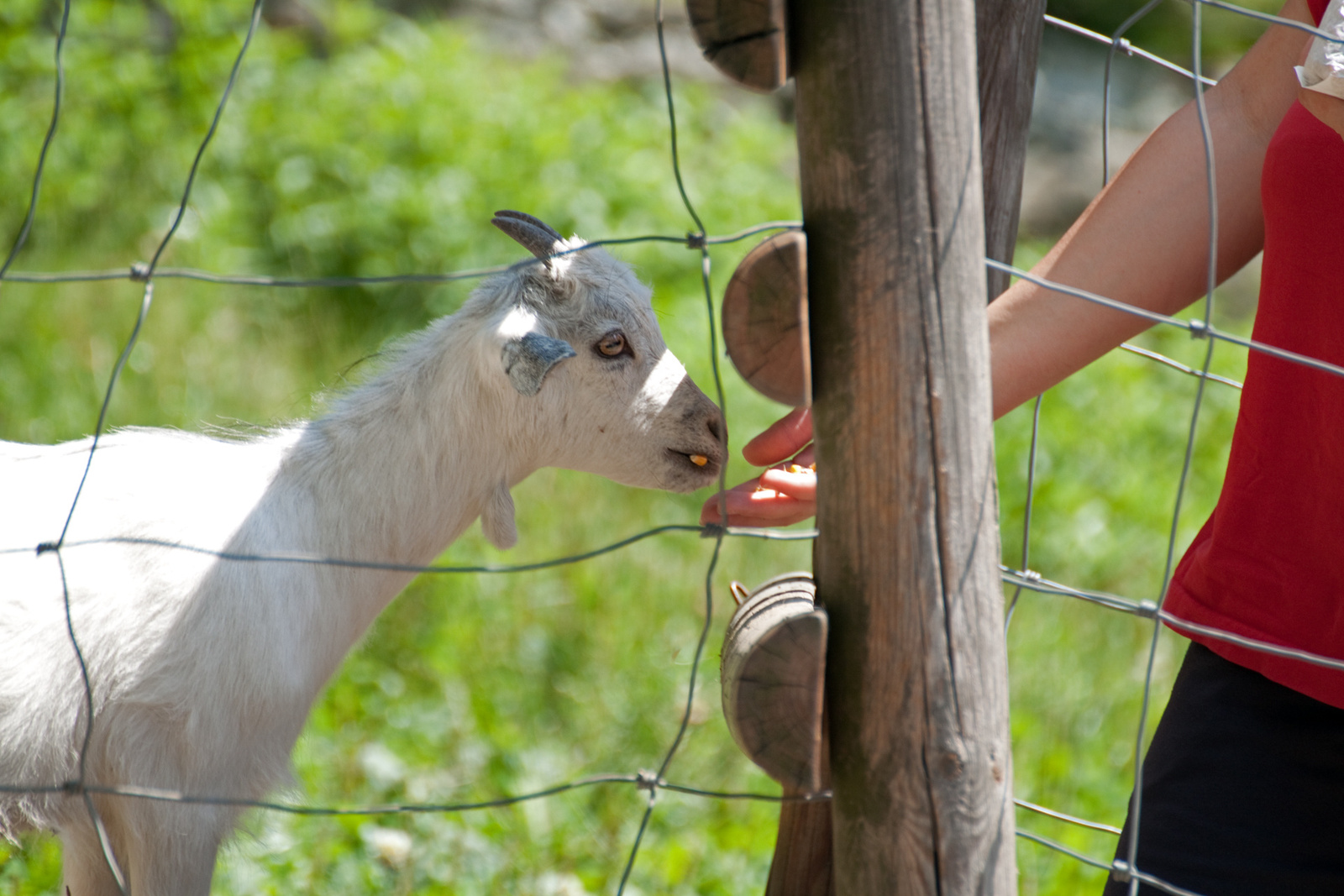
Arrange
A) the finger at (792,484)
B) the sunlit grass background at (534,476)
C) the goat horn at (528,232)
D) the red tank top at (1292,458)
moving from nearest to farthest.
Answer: the red tank top at (1292,458), the finger at (792,484), the goat horn at (528,232), the sunlit grass background at (534,476)

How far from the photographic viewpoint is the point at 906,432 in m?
1.36

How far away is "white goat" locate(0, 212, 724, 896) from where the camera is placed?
1.83 metres

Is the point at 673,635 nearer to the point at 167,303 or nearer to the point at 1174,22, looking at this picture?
the point at 167,303

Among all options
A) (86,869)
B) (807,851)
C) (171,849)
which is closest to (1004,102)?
(807,851)

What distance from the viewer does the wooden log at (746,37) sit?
132 centimetres

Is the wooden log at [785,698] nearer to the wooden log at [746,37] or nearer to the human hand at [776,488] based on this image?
the human hand at [776,488]

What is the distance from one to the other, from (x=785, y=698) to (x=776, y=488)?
0.37m

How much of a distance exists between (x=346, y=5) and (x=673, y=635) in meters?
5.26

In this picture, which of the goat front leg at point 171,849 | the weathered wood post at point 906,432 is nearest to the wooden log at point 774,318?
the weathered wood post at point 906,432

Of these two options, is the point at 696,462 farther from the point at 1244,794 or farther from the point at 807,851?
the point at 1244,794

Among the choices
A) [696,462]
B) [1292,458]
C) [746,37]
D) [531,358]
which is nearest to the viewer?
[746,37]

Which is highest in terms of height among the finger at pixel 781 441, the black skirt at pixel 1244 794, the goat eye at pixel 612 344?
the goat eye at pixel 612 344

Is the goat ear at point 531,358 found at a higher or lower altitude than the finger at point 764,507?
higher

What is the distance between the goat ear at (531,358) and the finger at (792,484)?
1.52ft
